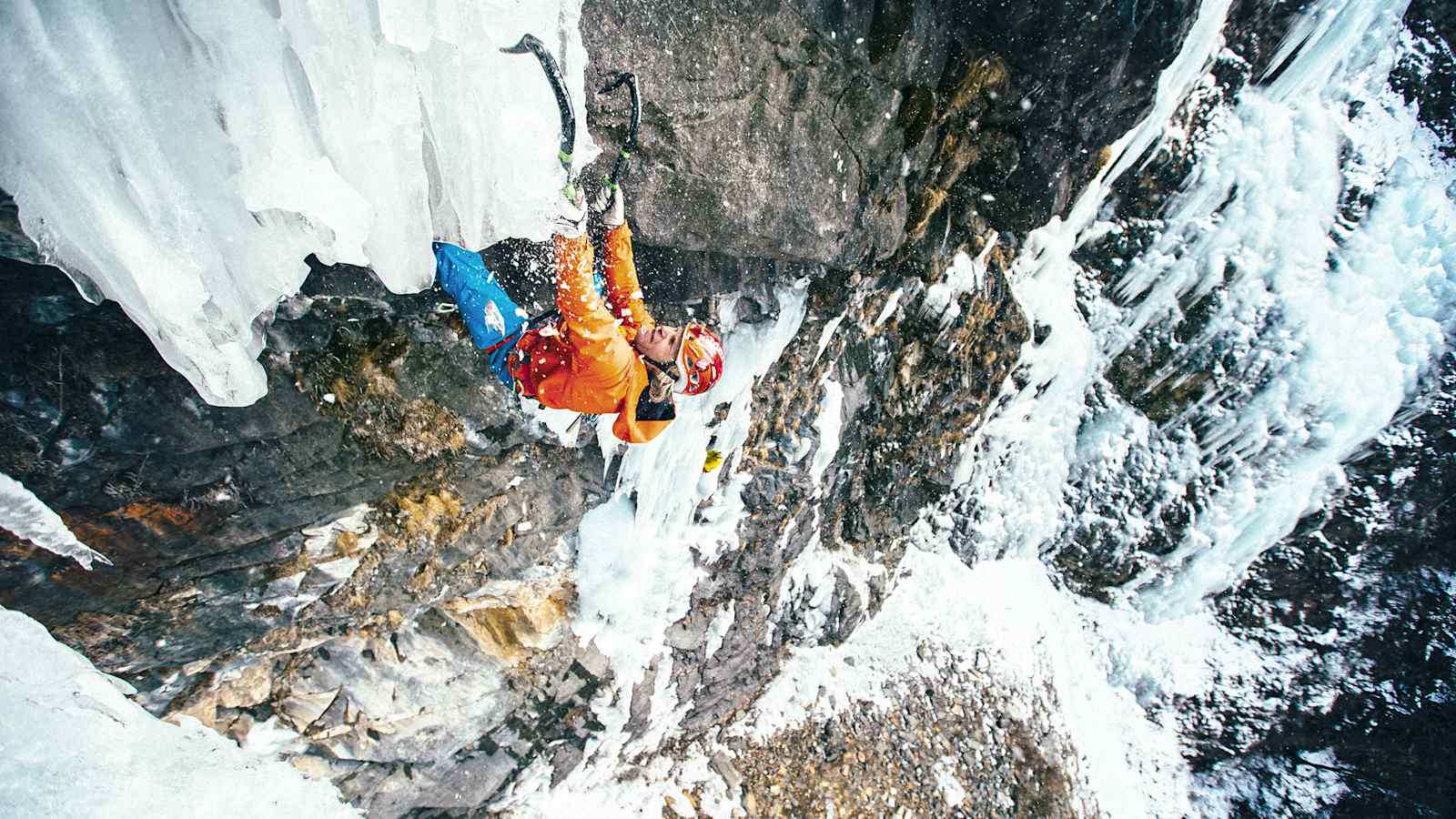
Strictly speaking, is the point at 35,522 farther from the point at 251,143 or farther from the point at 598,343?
the point at 598,343

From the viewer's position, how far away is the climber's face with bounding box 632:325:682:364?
2.69 metres

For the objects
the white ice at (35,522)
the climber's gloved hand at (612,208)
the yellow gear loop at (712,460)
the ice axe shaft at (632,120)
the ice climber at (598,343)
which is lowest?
the yellow gear loop at (712,460)

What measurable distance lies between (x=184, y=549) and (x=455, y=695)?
2228 mm

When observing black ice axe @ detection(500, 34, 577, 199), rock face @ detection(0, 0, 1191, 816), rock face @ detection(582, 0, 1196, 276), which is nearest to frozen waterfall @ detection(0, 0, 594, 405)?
black ice axe @ detection(500, 34, 577, 199)

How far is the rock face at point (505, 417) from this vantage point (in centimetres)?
238

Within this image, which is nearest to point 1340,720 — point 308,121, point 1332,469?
point 1332,469

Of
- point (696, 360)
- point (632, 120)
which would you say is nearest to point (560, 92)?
point (632, 120)

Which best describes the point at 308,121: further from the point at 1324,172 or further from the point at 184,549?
the point at 1324,172

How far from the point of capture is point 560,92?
2080 millimetres

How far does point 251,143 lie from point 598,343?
1201 millimetres

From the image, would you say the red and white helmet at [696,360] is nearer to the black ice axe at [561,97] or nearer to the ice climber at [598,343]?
the ice climber at [598,343]

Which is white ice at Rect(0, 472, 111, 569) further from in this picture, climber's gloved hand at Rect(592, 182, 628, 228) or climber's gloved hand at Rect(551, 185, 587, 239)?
climber's gloved hand at Rect(592, 182, 628, 228)

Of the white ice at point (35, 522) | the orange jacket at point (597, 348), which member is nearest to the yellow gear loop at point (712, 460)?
the orange jacket at point (597, 348)

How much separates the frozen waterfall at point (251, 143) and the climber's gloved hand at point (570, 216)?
52 millimetres
